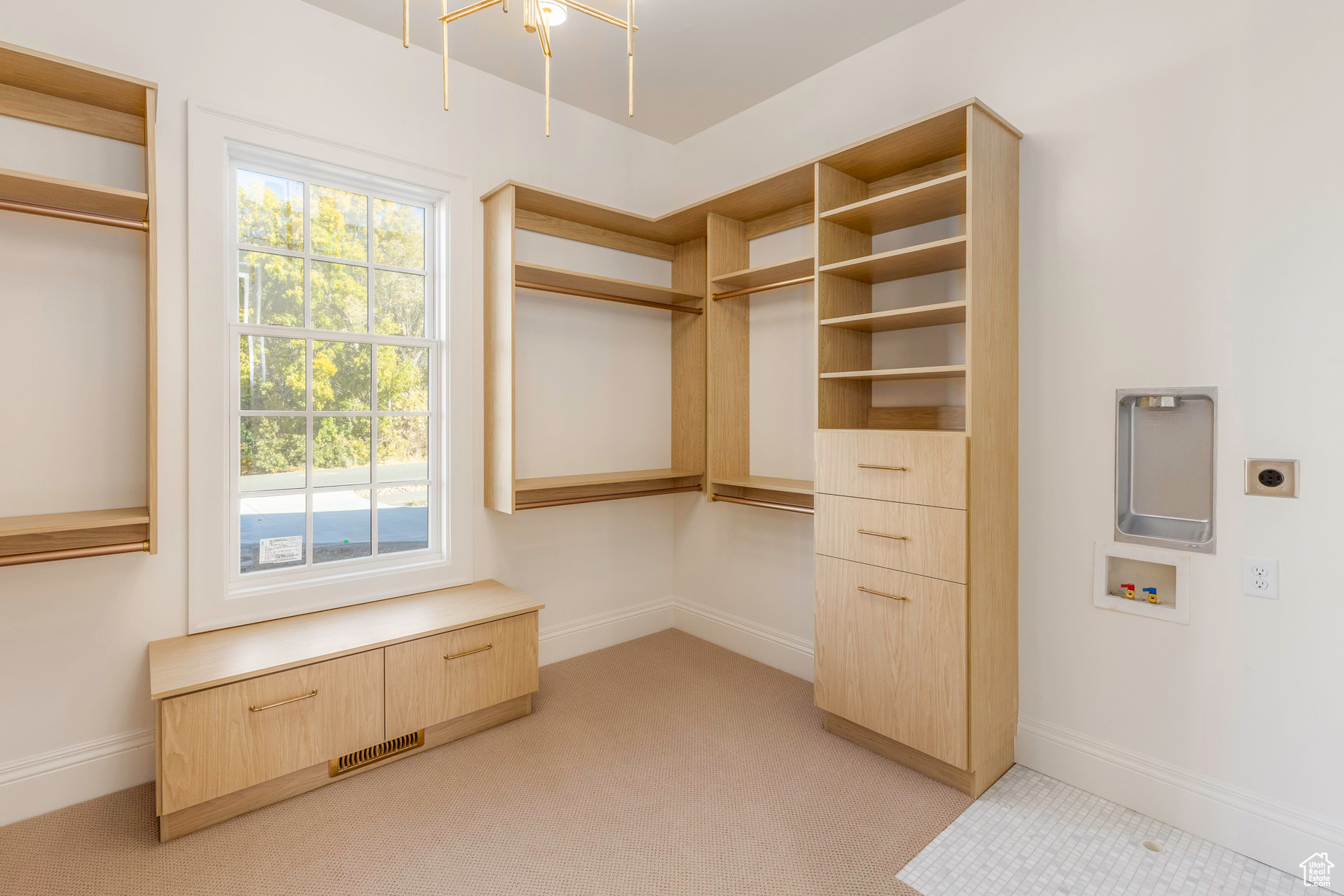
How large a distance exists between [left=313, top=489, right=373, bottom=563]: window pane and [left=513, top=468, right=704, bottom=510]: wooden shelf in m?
0.65

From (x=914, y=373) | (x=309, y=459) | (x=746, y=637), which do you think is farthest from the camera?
(x=746, y=637)

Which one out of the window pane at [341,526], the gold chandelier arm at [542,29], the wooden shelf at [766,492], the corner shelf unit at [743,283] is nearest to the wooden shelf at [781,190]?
the corner shelf unit at [743,283]

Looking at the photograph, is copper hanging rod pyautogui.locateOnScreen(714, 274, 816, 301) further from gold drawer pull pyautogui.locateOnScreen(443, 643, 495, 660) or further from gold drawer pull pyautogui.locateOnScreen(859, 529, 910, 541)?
gold drawer pull pyautogui.locateOnScreen(443, 643, 495, 660)

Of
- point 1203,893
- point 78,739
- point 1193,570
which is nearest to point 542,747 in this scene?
point 78,739

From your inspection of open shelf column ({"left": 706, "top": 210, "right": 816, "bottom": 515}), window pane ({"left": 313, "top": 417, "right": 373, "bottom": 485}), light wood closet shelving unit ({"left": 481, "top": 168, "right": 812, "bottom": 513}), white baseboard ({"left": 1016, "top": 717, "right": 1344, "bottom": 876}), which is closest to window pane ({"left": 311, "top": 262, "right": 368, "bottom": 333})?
window pane ({"left": 313, "top": 417, "right": 373, "bottom": 485})

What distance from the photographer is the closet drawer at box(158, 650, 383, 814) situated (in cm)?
188

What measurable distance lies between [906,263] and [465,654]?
7.61 feet

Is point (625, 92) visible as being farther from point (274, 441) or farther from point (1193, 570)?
point (1193, 570)

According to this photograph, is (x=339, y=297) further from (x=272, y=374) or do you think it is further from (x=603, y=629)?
(x=603, y=629)

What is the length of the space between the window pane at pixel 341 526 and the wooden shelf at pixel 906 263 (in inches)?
88.5

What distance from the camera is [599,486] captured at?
3.26 metres

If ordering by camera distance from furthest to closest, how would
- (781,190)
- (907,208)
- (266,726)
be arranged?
(781,190) → (907,208) → (266,726)

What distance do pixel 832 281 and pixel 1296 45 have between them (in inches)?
58.0

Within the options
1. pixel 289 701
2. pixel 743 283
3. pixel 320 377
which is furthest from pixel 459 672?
pixel 743 283
